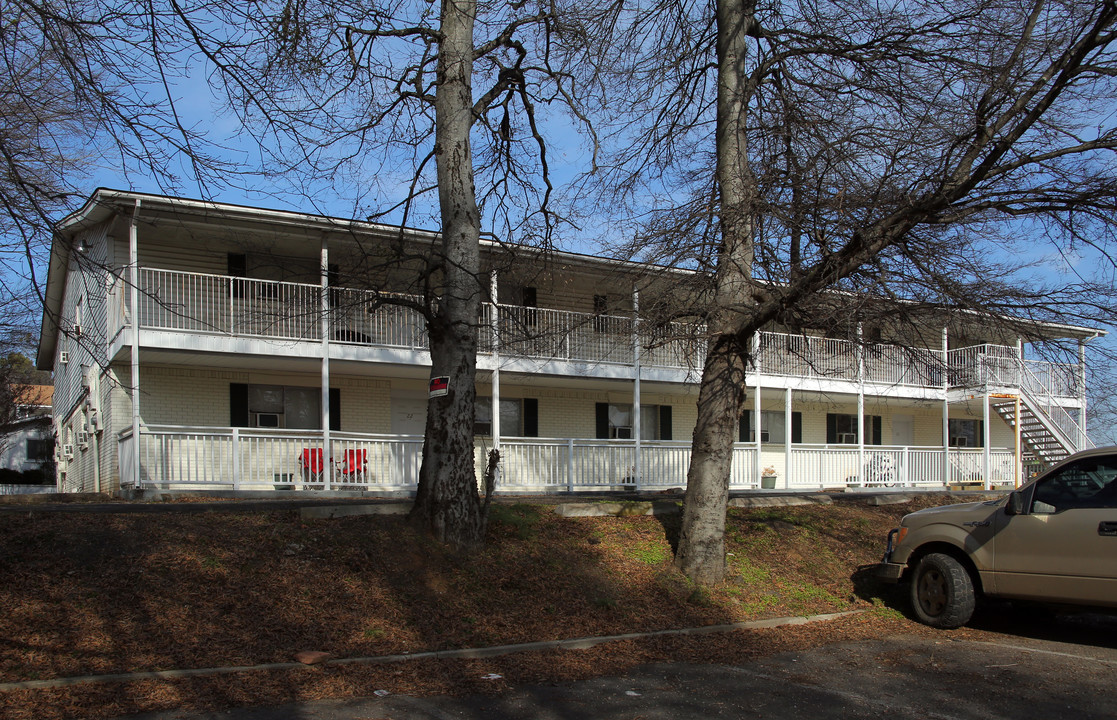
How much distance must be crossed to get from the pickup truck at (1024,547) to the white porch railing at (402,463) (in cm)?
955

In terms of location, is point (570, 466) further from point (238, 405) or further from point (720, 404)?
point (720, 404)

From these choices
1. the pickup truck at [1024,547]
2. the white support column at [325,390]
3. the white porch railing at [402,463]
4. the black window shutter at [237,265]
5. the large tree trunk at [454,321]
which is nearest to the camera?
the pickup truck at [1024,547]

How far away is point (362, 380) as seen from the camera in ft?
65.5

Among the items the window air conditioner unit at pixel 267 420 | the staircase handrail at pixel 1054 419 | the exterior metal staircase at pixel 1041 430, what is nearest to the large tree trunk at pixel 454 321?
the window air conditioner unit at pixel 267 420

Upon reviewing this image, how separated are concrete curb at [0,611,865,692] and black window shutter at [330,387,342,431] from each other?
1271 centimetres

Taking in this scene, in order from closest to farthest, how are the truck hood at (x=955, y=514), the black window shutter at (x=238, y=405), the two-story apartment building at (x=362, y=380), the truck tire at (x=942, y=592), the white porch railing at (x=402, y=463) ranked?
the truck tire at (x=942, y=592)
the truck hood at (x=955, y=514)
the two-story apartment building at (x=362, y=380)
the white porch railing at (x=402, y=463)
the black window shutter at (x=238, y=405)

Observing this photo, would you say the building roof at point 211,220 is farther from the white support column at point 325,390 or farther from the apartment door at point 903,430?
the apartment door at point 903,430

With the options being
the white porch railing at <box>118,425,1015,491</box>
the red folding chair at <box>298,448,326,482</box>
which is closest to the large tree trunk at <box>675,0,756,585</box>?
the white porch railing at <box>118,425,1015,491</box>

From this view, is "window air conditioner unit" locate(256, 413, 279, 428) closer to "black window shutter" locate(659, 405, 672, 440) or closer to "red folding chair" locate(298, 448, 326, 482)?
"red folding chair" locate(298, 448, 326, 482)

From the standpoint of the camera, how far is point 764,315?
8.80 meters

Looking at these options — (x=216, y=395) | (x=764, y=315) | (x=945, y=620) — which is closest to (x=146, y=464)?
(x=216, y=395)

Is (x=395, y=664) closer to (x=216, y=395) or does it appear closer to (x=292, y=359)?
(x=292, y=359)

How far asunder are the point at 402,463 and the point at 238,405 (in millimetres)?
3939

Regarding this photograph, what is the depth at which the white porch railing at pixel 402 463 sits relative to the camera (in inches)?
610
